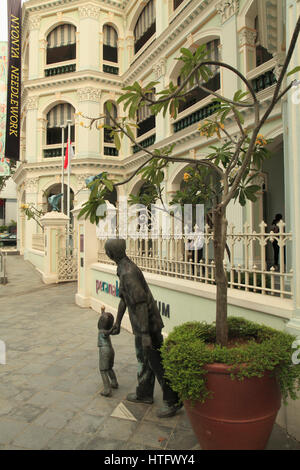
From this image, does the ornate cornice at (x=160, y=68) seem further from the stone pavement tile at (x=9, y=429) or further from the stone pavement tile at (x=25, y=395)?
the stone pavement tile at (x=9, y=429)

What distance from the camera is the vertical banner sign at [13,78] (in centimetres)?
1473

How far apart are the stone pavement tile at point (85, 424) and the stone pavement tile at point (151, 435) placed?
36 cm

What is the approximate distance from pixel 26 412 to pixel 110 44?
19.7m

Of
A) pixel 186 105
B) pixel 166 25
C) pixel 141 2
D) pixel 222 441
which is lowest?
pixel 222 441

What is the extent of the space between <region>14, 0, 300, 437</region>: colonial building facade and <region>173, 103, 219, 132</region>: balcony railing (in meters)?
0.03

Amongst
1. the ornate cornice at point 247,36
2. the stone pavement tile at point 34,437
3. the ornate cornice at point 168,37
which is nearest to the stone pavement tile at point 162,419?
the stone pavement tile at point 34,437

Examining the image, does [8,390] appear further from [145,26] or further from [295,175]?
[145,26]

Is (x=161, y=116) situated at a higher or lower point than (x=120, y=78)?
lower

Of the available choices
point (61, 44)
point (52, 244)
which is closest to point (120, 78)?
point (61, 44)

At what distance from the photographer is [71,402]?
3328 millimetres

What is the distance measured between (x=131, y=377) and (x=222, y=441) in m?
1.90

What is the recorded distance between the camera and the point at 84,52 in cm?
1752

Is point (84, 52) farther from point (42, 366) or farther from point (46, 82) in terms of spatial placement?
point (42, 366)
